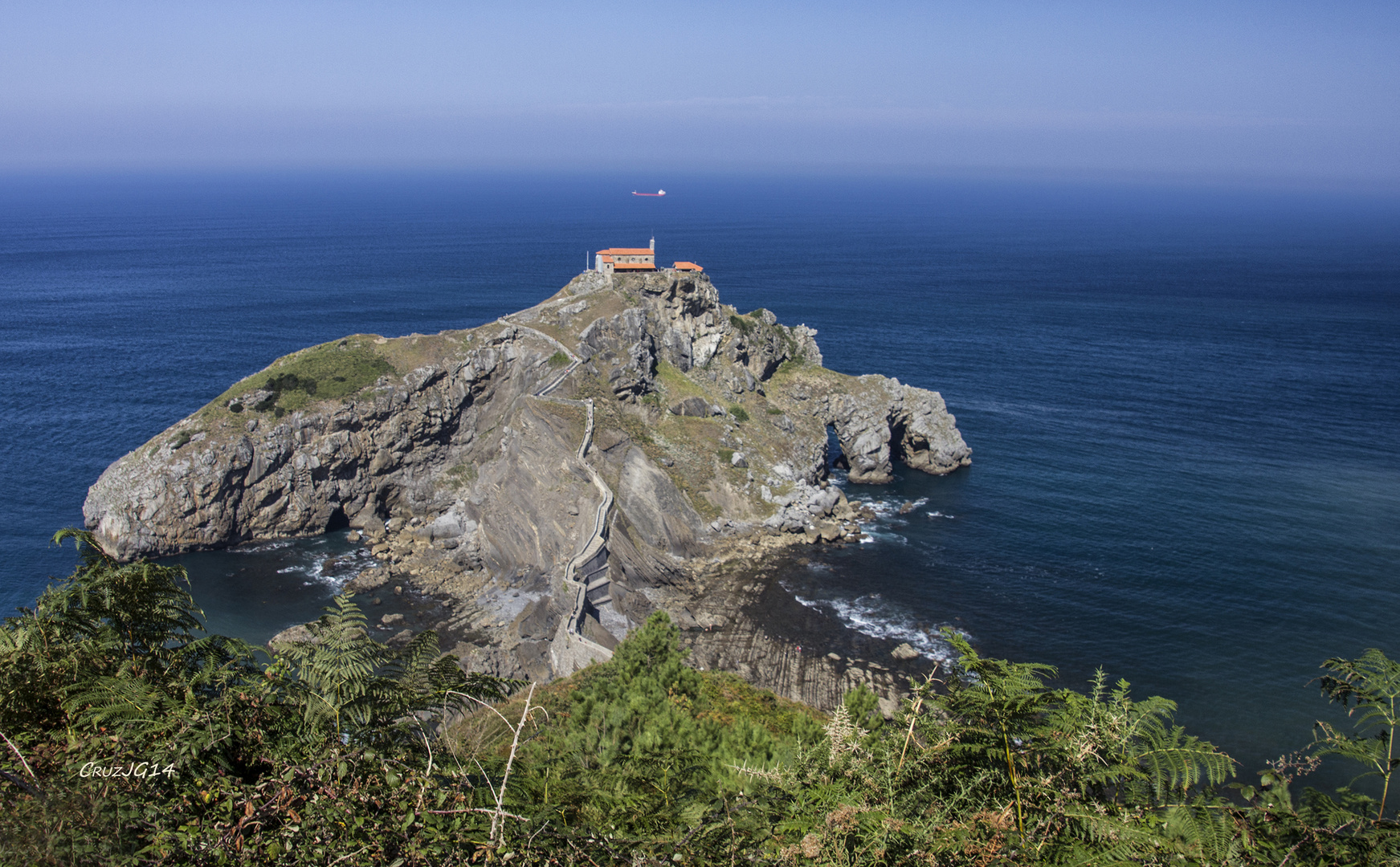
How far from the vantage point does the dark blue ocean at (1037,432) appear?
4569 cm

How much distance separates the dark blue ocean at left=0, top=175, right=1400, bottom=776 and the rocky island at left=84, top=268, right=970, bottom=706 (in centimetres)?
424

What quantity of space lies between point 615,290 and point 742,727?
179 ft

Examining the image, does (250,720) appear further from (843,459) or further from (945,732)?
(843,459)

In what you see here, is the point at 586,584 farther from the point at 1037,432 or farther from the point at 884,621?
the point at 1037,432

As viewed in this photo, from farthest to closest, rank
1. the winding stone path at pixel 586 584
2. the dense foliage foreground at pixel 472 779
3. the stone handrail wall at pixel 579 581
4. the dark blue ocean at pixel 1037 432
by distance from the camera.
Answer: the dark blue ocean at pixel 1037 432, the winding stone path at pixel 586 584, the stone handrail wall at pixel 579 581, the dense foliage foreground at pixel 472 779

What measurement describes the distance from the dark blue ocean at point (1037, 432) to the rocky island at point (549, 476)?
424 centimetres

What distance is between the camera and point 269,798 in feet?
20.0

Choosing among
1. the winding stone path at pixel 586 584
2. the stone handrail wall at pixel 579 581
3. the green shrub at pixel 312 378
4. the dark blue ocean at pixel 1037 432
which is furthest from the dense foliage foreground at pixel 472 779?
the green shrub at pixel 312 378

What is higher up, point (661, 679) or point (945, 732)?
point (945, 732)

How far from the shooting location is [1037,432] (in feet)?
250

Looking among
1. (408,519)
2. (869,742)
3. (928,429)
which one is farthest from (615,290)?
(869,742)

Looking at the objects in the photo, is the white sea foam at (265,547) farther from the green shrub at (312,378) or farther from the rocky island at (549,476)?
the green shrub at (312,378)

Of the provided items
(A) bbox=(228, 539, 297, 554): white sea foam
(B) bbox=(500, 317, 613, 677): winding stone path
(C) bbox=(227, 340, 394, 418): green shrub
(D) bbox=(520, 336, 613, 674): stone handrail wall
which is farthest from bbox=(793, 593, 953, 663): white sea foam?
(C) bbox=(227, 340, 394, 418): green shrub

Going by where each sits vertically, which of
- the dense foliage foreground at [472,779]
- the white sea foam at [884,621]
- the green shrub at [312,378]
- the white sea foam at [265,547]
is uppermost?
the dense foliage foreground at [472,779]
